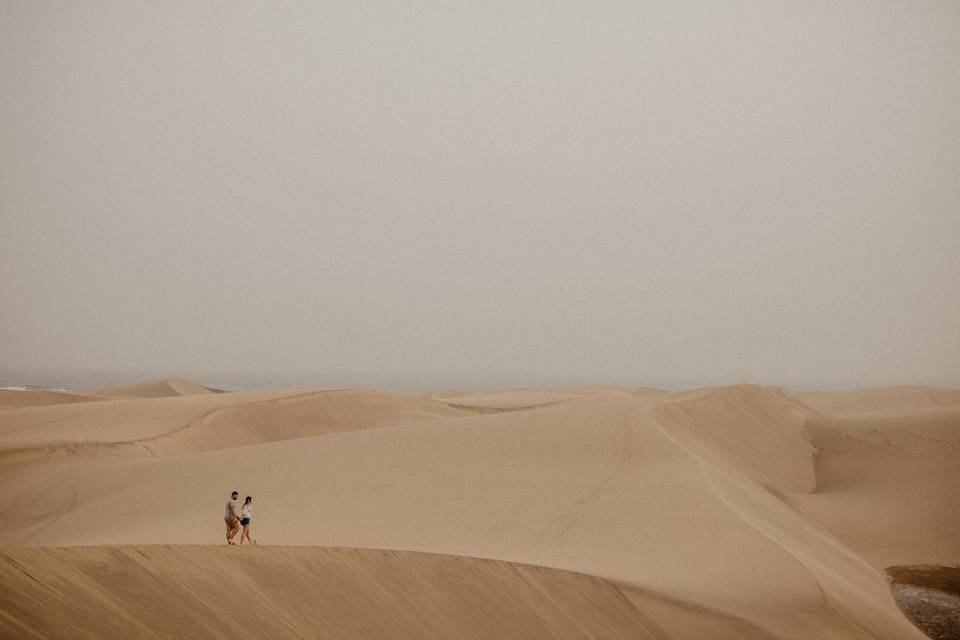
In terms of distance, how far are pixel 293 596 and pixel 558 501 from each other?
8.48m

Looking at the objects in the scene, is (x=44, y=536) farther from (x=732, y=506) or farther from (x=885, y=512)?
(x=885, y=512)

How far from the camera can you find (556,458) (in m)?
17.0

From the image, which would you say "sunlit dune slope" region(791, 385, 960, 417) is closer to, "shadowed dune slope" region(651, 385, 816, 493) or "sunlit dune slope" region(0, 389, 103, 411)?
"shadowed dune slope" region(651, 385, 816, 493)

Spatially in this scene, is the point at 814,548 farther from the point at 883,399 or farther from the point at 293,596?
the point at 883,399

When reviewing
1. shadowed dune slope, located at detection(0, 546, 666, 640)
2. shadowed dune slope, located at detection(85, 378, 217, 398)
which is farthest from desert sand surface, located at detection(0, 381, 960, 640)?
shadowed dune slope, located at detection(85, 378, 217, 398)

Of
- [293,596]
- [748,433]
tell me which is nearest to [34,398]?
[748,433]

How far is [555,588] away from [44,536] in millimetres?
10959

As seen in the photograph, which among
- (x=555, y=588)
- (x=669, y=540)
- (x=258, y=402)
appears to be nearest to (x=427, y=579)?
(x=555, y=588)

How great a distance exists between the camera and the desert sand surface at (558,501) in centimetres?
797

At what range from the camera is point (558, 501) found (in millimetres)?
13758

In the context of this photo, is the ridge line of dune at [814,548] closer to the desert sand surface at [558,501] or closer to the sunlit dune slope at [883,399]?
the desert sand surface at [558,501]

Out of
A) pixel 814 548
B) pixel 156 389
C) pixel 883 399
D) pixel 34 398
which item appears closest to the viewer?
pixel 814 548

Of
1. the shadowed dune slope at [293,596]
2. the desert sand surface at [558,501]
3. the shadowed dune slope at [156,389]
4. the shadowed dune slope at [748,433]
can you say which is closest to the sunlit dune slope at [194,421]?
the desert sand surface at [558,501]

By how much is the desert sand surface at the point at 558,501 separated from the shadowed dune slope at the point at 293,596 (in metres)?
0.04
